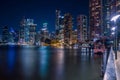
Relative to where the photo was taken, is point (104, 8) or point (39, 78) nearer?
point (39, 78)

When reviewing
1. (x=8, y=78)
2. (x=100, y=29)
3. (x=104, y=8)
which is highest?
(x=104, y=8)

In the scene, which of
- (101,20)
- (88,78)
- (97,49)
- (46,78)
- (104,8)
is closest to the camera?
(88,78)

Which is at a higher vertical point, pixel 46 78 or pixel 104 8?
pixel 104 8

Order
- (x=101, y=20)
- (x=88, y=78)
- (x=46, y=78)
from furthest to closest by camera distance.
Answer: (x=101, y=20) → (x=46, y=78) → (x=88, y=78)

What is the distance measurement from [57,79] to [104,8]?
486 ft

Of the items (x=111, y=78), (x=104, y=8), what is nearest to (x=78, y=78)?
(x=111, y=78)

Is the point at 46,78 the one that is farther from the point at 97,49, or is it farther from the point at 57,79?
the point at 97,49

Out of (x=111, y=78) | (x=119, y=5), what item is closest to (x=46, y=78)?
(x=111, y=78)

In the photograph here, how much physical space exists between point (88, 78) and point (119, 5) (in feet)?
259

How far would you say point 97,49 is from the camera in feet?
325

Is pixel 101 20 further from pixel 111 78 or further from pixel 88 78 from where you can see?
pixel 111 78

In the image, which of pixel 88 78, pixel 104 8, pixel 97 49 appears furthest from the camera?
pixel 104 8

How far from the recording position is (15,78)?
32625 millimetres

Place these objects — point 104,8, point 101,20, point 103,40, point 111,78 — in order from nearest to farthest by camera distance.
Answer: point 111,78 < point 103,40 < point 104,8 < point 101,20
